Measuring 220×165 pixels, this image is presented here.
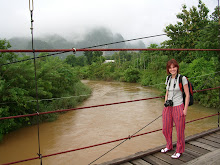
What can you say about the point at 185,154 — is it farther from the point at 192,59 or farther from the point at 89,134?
the point at 192,59

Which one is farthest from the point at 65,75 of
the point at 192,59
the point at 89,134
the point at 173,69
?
the point at 173,69

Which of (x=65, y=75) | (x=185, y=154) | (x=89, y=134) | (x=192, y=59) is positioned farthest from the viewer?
(x=192, y=59)

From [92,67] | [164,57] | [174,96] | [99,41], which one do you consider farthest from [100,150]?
[99,41]

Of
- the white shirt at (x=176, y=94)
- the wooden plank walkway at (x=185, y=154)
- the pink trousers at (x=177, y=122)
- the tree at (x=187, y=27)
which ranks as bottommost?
the wooden plank walkway at (x=185, y=154)

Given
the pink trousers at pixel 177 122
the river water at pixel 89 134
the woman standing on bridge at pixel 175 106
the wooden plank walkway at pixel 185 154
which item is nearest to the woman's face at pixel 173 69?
the woman standing on bridge at pixel 175 106

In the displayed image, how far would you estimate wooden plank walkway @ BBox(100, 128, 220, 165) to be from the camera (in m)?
1.74

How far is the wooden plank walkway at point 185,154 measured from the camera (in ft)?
5.71

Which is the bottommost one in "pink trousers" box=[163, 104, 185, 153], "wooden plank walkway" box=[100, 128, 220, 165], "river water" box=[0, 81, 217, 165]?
"river water" box=[0, 81, 217, 165]

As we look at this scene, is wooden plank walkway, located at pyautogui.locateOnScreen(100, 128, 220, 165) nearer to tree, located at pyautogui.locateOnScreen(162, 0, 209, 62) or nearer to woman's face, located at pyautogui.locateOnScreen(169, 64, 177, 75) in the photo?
woman's face, located at pyautogui.locateOnScreen(169, 64, 177, 75)

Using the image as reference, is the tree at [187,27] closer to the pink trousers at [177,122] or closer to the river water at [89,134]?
the river water at [89,134]

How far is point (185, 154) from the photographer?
1.87 meters

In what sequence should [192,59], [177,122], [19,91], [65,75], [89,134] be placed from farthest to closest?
[192,59], [65,75], [89,134], [19,91], [177,122]

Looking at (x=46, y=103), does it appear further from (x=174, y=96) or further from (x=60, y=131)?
(x=174, y=96)

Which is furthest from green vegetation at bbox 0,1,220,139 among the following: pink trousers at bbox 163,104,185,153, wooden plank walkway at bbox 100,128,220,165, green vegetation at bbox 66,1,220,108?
wooden plank walkway at bbox 100,128,220,165
